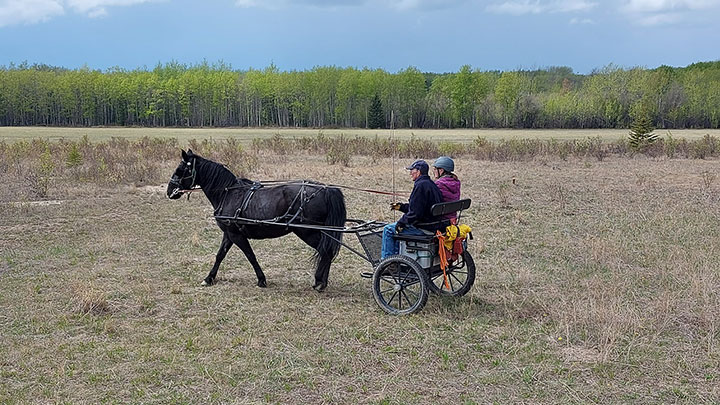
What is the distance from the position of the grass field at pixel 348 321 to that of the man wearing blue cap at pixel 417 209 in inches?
34.4

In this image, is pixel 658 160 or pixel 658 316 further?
pixel 658 160

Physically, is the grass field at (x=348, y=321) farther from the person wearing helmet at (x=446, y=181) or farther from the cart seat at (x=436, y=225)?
the person wearing helmet at (x=446, y=181)

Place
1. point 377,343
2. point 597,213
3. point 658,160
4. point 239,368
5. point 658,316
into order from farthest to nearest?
point 658,160 < point 597,213 < point 658,316 < point 377,343 < point 239,368

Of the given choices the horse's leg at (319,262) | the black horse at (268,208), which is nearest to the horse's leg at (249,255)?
the black horse at (268,208)

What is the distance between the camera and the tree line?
3132 inches

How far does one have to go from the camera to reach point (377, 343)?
598cm

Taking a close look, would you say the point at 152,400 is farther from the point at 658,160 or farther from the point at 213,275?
the point at 658,160

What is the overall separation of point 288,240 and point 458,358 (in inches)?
244

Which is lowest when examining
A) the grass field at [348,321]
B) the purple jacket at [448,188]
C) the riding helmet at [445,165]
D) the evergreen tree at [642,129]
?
the grass field at [348,321]

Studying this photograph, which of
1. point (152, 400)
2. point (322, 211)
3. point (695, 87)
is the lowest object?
point (152, 400)

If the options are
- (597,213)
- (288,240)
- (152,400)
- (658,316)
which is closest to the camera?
(152,400)

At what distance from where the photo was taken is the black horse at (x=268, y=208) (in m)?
7.77

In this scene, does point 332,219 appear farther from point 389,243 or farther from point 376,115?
point 376,115

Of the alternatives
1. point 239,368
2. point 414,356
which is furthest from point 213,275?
point 414,356
